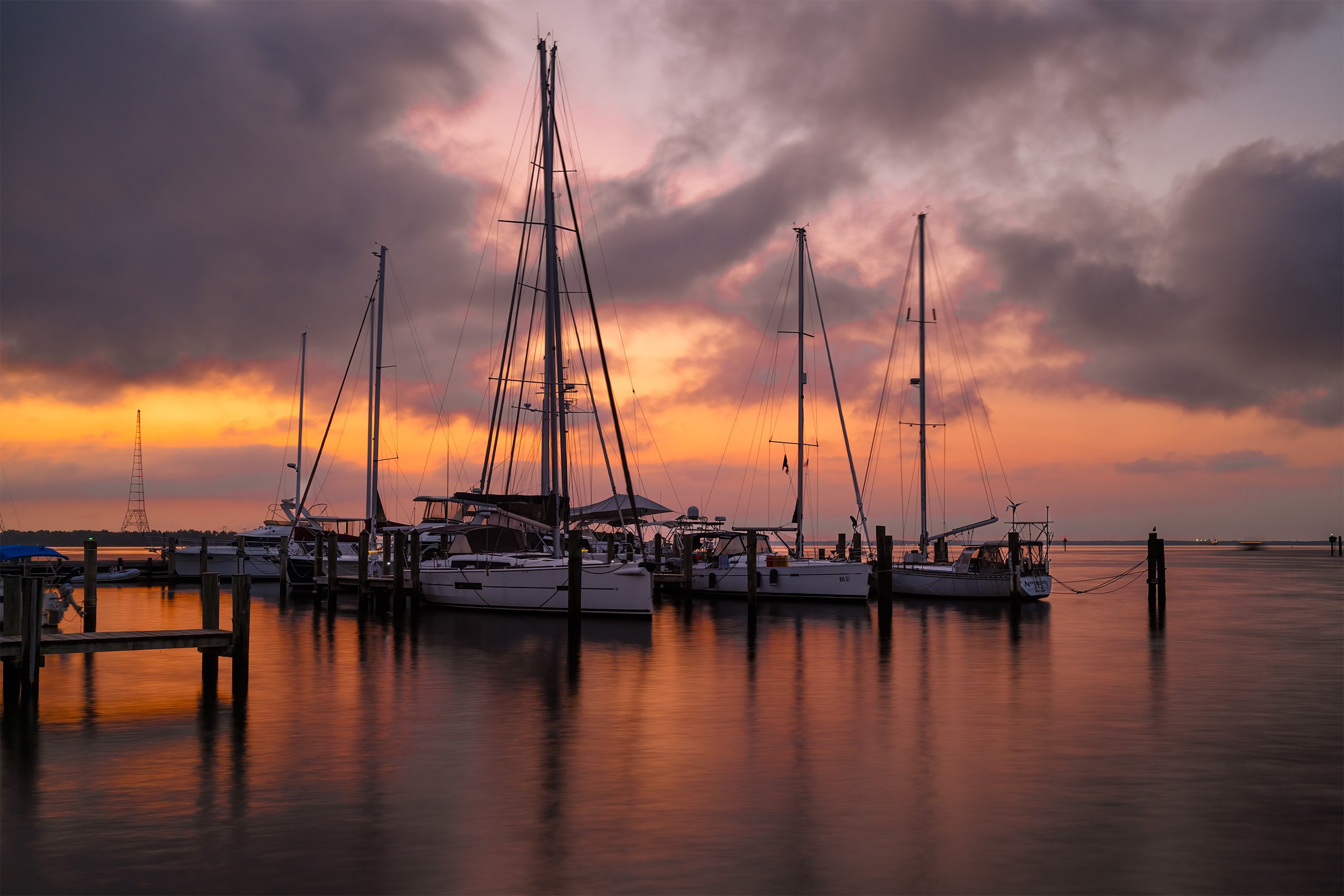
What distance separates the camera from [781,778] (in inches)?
604

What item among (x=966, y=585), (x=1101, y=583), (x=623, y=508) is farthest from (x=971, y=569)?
(x=1101, y=583)

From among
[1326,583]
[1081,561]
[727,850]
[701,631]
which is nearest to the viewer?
[727,850]

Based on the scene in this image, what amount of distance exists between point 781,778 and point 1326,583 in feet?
247

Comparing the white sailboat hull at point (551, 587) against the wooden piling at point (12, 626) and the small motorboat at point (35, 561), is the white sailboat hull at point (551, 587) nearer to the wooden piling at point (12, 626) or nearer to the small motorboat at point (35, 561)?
the small motorboat at point (35, 561)

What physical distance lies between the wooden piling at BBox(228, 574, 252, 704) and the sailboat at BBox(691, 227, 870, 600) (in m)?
25.6

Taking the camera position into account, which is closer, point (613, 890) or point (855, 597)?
point (613, 890)

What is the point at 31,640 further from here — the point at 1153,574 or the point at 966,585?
the point at 1153,574

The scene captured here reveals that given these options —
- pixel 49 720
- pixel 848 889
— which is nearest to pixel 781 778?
pixel 848 889

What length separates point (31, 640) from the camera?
1856 centimetres

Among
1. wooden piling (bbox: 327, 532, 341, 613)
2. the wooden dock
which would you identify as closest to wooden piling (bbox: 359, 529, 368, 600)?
wooden piling (bbox: 327, 532, 341, 613)

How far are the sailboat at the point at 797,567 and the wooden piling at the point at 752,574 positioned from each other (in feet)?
2.87

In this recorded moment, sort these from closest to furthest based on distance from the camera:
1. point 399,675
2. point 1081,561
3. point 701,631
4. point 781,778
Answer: point 781,778 → point 399,675 → point 701,631 → point 1081,561

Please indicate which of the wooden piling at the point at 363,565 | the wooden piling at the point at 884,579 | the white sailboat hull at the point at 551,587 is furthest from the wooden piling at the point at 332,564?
the wooden piling at the point at 884,579

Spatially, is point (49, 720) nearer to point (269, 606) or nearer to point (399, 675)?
point (399, 675)
